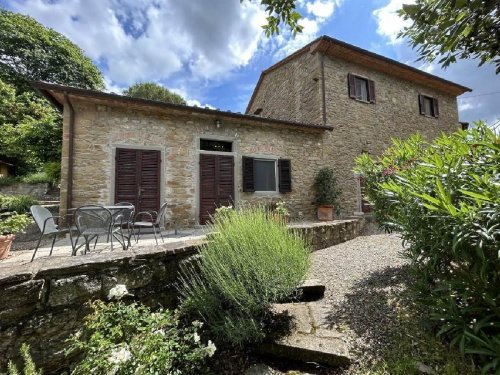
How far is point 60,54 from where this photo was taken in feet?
61.4

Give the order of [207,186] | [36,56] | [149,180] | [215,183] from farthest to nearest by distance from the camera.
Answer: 1. [36,56]
2. [215,183]
3. [207,186]
4. [149,180]

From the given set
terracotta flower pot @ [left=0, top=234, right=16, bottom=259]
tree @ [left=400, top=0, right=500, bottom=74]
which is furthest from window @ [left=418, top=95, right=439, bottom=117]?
terracotta flower pot @ [left=0, top=234, right=16, bottom=259]

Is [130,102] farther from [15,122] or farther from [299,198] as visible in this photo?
[15,122]

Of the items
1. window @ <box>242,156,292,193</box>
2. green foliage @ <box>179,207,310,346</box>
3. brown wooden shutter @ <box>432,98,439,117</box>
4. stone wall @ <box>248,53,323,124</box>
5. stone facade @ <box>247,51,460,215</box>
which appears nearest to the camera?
green foliage @ <box>179,207,310,346</box>

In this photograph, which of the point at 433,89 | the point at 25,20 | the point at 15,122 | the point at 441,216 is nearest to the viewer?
the point at 441,216

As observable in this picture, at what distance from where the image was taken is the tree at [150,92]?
1870cm

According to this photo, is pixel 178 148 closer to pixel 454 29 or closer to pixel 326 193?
pixel 326 193

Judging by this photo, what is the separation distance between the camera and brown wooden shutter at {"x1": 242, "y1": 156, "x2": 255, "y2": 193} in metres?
7.61

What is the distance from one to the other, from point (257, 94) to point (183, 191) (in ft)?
31.5

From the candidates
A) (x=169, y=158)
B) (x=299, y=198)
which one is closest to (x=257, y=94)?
(x=299, y=198)

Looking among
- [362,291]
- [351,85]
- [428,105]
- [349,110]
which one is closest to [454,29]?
[362,291]

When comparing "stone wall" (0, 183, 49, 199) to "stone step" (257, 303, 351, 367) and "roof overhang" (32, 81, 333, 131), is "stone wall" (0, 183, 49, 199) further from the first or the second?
"stone step" (257, 303, 351, 367)

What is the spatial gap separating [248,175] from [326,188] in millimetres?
2802

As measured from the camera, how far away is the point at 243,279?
2.10m
